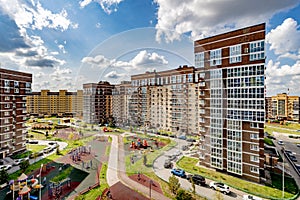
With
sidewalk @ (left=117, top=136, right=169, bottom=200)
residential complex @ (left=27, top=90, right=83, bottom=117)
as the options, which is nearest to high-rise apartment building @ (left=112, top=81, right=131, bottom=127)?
sidewalk @ (left=117, top=136, right=169, bottom=200)

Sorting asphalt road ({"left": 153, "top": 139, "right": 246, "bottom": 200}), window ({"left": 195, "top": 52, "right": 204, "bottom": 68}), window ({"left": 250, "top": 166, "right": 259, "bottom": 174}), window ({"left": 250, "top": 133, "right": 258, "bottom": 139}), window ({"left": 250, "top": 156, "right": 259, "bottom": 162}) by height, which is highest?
window ({"left": 195, "top": 52, "right": 204, "bottom": 68})

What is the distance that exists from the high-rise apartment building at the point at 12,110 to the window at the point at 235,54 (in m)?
8.62

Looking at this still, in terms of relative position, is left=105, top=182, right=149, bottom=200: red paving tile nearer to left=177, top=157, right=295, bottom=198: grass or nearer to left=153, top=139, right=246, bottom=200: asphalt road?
left=153, top=139, right=246, bottom=200: asphalt road

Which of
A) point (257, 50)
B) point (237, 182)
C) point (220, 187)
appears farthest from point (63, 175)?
point (257, 50)

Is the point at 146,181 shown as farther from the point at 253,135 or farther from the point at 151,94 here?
the point at 253,135

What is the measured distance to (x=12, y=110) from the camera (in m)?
7.49

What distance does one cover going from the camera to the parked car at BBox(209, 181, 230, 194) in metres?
4.57

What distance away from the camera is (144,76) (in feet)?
9.49

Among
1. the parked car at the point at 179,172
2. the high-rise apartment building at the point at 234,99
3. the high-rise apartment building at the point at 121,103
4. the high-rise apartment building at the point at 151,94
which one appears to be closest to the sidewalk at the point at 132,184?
the high-rise apartment building at the point at 121,103

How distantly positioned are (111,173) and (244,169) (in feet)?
13.3

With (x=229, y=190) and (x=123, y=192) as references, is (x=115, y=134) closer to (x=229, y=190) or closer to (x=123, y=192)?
(x=123, y=192)

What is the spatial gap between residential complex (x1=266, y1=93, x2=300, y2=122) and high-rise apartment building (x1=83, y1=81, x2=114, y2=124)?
820 inches

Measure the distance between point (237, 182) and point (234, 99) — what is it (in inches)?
96.3

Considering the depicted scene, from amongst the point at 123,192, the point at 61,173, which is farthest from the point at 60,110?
the point at 123,192
